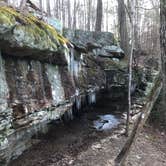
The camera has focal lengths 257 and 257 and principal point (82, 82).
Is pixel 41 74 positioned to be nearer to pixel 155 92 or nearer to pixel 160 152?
pixel 155 92

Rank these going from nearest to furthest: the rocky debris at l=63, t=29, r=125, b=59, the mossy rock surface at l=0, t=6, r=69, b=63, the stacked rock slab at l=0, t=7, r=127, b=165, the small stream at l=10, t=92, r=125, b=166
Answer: the mossy rock surface at l=0, t=6, r=69, b=63 < the stacked rock slab at l=0, t=7, r=127, b=165 < the small stream at l=10, t=92, r=125, b=166 < the rocky debris at l=63, t=29, r=125, b=59

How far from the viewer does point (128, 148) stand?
19.6 feet

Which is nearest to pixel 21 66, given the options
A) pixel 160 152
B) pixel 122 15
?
pixel 160 152

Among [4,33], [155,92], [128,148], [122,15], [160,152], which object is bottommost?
[160,152]

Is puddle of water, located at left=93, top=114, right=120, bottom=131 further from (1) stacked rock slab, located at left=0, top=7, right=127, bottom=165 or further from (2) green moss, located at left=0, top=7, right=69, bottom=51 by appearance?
(2) green moss, located at left=0, top=7, right=69, bottom=51

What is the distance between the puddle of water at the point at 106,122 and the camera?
31.3ft

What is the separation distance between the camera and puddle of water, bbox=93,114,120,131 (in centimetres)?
954

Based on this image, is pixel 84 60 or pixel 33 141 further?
pixel 84 60

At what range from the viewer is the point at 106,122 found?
10125 millimetres

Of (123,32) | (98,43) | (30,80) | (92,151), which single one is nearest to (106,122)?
(92,151)

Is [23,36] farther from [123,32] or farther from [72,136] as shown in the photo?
[123,32]

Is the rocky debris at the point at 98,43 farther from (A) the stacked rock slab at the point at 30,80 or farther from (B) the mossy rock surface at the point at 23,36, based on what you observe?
(B) the mossy rock surface at the point at 23,36

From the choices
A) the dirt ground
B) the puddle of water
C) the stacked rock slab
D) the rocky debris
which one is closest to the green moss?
the stacked rock slab

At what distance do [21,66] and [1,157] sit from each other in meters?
2.45
